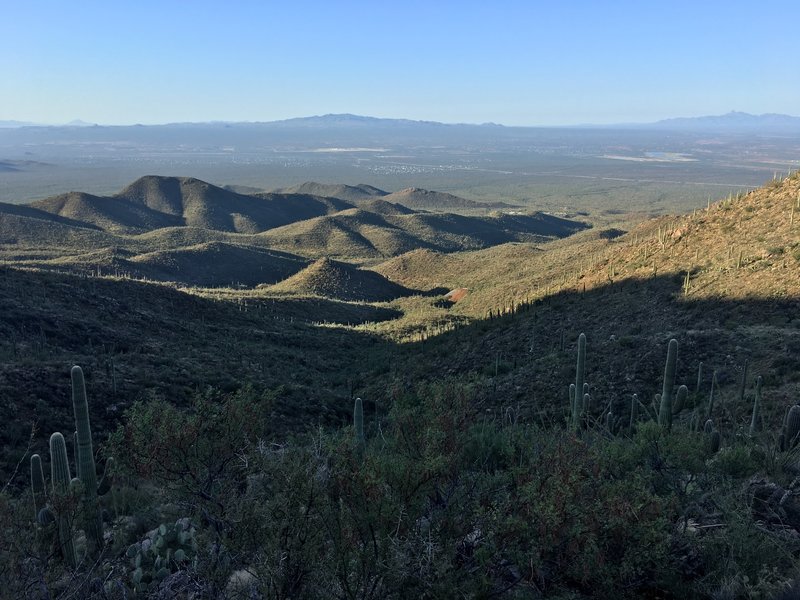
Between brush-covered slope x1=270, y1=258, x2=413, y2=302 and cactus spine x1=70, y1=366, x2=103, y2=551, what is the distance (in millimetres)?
41813

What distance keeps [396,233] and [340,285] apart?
37365 mm

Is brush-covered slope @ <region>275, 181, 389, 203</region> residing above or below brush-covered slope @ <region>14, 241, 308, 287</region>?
above

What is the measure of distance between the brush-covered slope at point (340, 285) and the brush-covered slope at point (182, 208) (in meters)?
46.5

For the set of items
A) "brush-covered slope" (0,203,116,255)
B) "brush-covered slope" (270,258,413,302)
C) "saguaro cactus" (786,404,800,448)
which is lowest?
"brush-covered slope" (270,258,413,302)

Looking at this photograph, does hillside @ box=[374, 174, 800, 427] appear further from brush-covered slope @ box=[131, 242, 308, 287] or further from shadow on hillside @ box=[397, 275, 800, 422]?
brush-covered slope @ box=[131, 242, 308, 287]

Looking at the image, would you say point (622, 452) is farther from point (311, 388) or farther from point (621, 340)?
point (311, 388)

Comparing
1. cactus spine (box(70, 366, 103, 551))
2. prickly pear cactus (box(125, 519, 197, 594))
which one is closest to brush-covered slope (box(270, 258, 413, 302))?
cactus spine (box(70, 366, 103, 551))

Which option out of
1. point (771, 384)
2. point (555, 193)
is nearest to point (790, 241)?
point (771, 384)

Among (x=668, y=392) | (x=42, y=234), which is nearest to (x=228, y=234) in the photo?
(x=42, y=234)

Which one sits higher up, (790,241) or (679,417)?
(790,241)

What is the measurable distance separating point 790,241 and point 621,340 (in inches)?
380

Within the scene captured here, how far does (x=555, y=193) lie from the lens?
176250 mm

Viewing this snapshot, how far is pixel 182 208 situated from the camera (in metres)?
112

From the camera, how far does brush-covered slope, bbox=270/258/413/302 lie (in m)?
53.2
